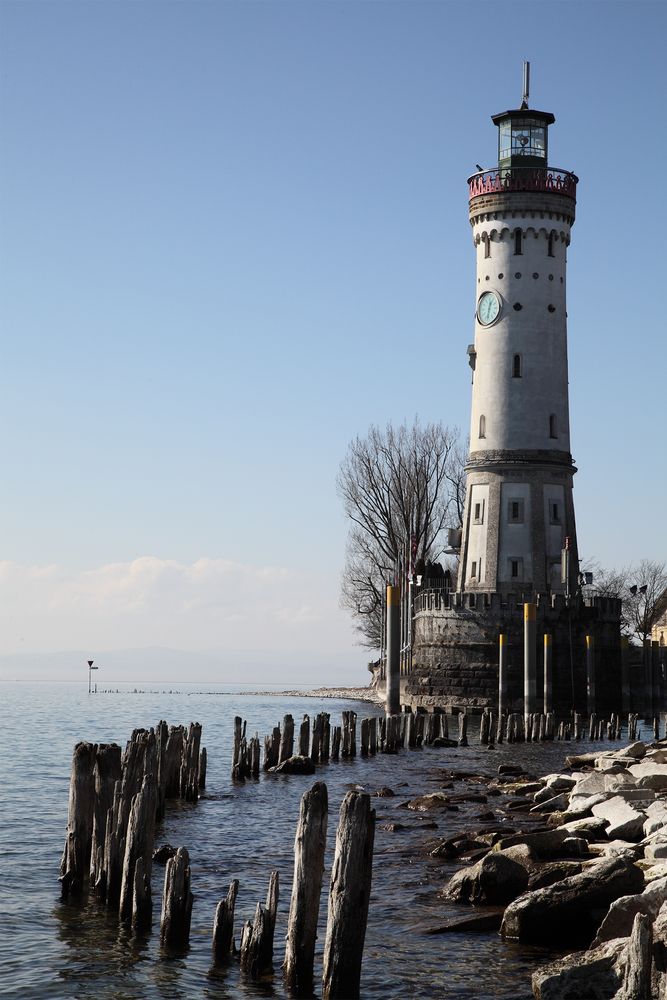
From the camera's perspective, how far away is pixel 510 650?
52.5 metres

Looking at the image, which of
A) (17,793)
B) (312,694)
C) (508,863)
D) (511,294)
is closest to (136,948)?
(508,863)

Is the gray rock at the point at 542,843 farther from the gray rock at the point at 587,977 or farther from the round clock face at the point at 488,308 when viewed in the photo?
the round clock face at the point at 488,308

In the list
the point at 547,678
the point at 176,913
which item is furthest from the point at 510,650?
the point at 176,913

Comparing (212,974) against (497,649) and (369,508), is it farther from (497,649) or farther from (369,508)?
(369,508)

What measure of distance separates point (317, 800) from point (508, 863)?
180 inches

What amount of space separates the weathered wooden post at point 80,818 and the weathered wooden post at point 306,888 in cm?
512

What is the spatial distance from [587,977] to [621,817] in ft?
23.7

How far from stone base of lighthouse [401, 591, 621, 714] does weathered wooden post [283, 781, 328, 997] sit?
39.2 m

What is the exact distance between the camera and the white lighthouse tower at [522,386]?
54844 mm

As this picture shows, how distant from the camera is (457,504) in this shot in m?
71.6

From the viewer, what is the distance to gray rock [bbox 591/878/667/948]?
12891 millimetres

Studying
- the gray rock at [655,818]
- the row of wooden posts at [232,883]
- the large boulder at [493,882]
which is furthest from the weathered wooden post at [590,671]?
the large boulder at [493,882]

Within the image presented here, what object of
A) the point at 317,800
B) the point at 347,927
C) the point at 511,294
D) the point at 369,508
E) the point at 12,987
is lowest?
the point at 12,987

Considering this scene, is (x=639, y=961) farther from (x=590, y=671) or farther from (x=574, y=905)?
(x=590, y=671)
